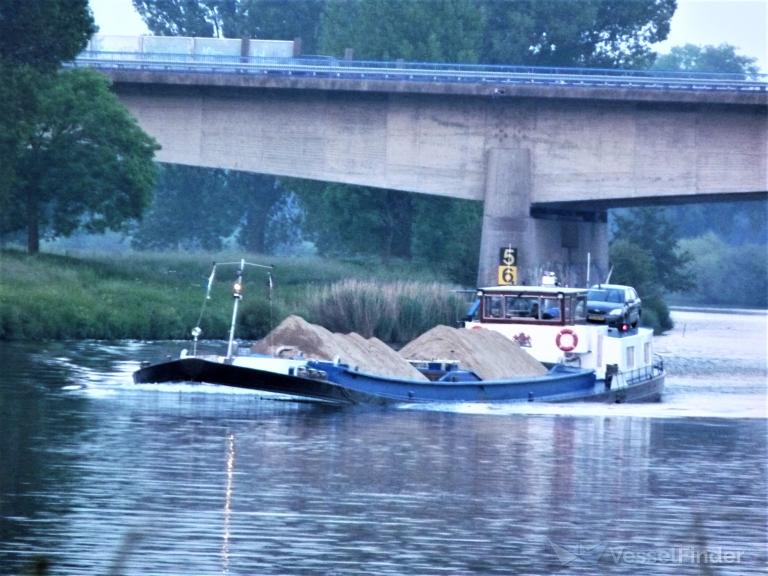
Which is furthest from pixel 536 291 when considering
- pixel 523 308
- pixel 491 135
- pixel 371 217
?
pixel 371 217

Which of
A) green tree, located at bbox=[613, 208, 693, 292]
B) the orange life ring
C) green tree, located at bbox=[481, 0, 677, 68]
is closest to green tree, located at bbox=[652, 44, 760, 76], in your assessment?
green tree, located at bbox=[481, 0, 677, 68]

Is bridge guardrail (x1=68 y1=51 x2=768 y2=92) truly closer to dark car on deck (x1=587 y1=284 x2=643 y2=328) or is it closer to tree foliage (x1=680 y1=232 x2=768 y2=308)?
dark car on deck (x1=587 y1=284 x2=643 y2=328)

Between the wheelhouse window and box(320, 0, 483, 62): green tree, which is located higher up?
box(320, 0, 483, 62): green tree

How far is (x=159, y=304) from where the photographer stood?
57.4 metres

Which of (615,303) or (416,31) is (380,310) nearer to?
(615,303)

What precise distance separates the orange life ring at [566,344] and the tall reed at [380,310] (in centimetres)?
1244

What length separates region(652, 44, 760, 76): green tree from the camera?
182m

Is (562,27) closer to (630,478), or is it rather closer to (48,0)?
(48,0)

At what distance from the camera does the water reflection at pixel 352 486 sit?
62.7ft

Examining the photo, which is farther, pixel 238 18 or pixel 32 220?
pixel 238 18

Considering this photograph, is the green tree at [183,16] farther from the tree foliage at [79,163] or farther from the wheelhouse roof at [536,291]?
the wheelhouse roof at [536,291]

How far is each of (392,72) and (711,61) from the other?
396ft

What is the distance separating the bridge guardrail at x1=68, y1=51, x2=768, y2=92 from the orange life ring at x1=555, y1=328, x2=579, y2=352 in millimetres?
24285

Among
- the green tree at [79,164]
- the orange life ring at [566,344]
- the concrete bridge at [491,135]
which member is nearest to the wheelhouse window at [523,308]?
the orange life ring at [566,344]
